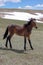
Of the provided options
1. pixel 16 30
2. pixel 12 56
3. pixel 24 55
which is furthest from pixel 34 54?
pixel 16 30

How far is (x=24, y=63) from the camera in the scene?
10.2 metres

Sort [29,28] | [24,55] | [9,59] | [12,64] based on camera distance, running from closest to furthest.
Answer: [12,64], [9,59], [24,55], [29,28]

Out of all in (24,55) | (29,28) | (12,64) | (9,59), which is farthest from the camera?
(29,28)

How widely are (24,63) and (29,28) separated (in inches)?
138

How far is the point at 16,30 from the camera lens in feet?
44.7

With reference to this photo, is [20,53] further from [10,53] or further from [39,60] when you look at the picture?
[39,60]

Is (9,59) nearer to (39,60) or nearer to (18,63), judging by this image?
(18,63)

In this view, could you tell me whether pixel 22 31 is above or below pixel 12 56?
above

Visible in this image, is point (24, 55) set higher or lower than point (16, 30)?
lower

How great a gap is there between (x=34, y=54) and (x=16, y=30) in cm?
227

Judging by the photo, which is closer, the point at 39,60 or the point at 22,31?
the point at 39,60

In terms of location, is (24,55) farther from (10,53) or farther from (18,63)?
(18,63)

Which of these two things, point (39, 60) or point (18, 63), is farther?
point (39, 60)

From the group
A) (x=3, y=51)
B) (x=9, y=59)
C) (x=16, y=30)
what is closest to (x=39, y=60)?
(x=9, y=59)
